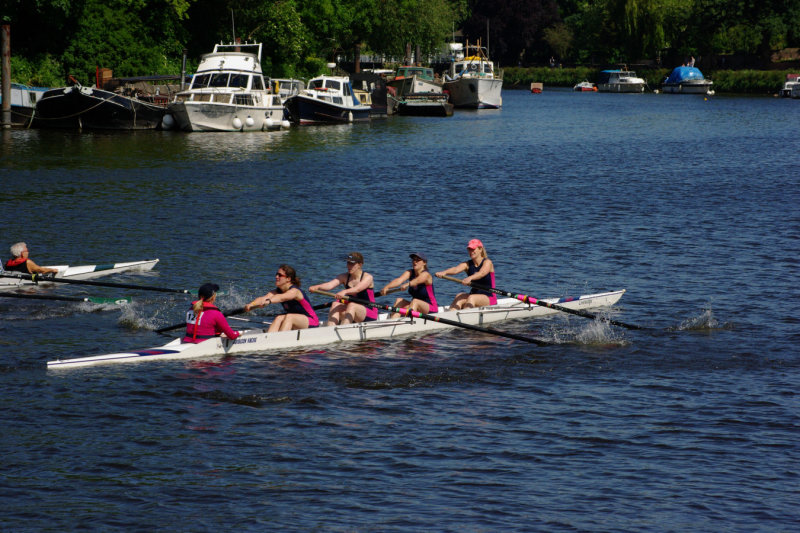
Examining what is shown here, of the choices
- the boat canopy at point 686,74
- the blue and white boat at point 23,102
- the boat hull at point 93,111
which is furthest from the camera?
the boat canopy at point 686,74

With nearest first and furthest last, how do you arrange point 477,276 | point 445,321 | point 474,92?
1. point 445,321
2. point 477,276
3. point 474,92

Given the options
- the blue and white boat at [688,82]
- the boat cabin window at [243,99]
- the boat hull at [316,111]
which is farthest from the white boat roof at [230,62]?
the blue and white boat at [688,82]

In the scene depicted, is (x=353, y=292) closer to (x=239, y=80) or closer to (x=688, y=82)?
(x=239, y=80)

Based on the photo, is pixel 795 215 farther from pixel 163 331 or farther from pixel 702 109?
pixel 702 109

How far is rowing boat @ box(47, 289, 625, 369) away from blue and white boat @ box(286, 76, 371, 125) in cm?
4433

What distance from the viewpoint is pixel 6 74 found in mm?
50094

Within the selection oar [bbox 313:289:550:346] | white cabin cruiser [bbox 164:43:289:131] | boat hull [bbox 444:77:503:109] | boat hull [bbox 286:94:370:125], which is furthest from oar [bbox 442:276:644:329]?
boat hull [bbox 444:77:503:109]

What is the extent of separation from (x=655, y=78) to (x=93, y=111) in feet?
327

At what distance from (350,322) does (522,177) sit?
24687 mm

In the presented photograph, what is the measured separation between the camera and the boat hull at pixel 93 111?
52.1 meters

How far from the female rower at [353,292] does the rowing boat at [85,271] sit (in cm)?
655

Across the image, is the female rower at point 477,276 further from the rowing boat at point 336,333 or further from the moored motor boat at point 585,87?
the moored motor boat at point 585,87

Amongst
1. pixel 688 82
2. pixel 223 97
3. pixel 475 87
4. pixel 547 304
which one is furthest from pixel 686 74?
pixel 547 304

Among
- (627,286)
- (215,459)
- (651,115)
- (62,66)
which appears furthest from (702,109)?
(215,459)
